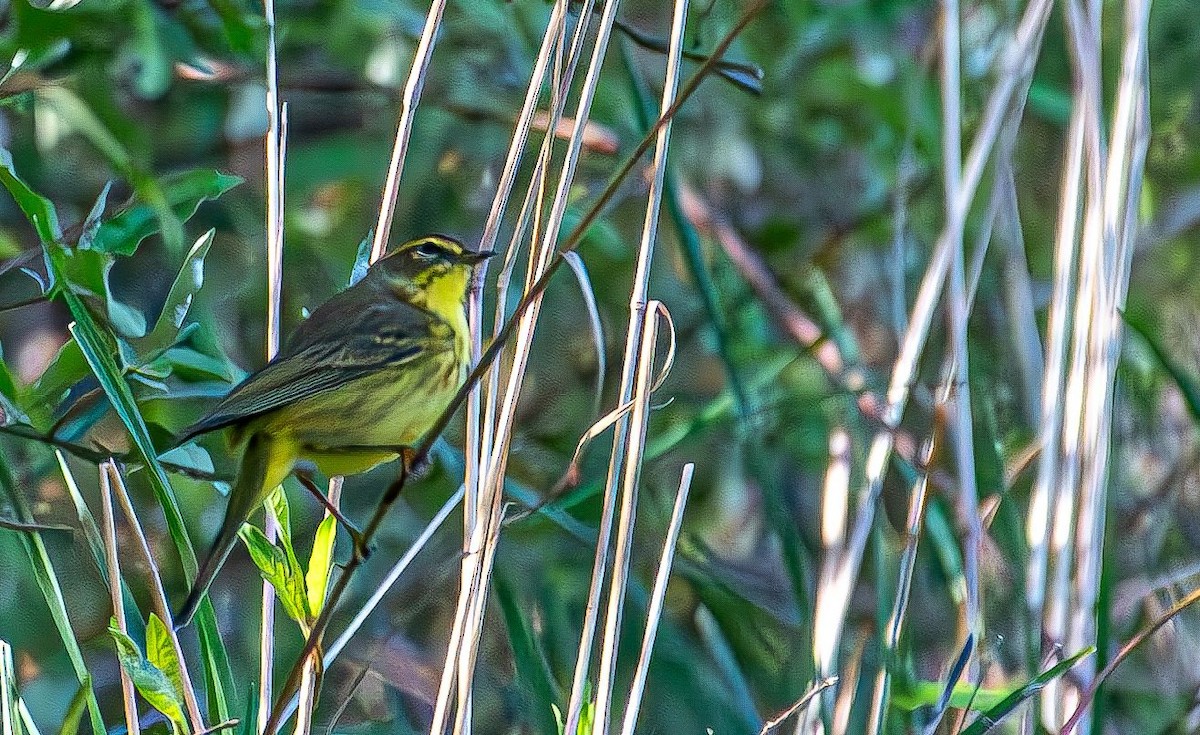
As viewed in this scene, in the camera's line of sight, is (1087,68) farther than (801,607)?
Yes

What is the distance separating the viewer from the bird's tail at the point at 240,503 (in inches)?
35.3

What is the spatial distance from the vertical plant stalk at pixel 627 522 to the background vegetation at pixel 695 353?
19 mm

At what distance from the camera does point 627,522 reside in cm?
104

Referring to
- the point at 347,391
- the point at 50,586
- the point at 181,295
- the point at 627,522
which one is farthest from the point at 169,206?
the point at 627,522

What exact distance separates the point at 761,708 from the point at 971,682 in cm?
36

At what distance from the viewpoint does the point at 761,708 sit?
5.24 ft

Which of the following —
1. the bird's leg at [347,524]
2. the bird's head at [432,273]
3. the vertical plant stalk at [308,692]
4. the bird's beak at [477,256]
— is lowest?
the vertical plant stalk at [308,692]

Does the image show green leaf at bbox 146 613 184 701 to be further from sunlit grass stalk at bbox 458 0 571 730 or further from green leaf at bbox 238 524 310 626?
sunlit grass stalk at bbox 458 0 571 730

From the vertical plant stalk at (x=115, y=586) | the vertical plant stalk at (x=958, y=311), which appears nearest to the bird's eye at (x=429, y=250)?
the vertical plant stalk at (x=115, y=586)

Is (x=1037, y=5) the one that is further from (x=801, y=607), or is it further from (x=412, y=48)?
(x=412, y=48)

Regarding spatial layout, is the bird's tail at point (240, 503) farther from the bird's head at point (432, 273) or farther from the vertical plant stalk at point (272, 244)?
the bird's head at point (432, 273)

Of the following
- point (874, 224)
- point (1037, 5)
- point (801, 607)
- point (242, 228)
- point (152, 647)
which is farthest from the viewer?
point (874, 224)

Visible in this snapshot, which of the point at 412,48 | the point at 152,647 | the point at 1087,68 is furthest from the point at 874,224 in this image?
the point at 152,647

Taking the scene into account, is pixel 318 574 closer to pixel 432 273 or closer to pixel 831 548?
pixel 432 273
